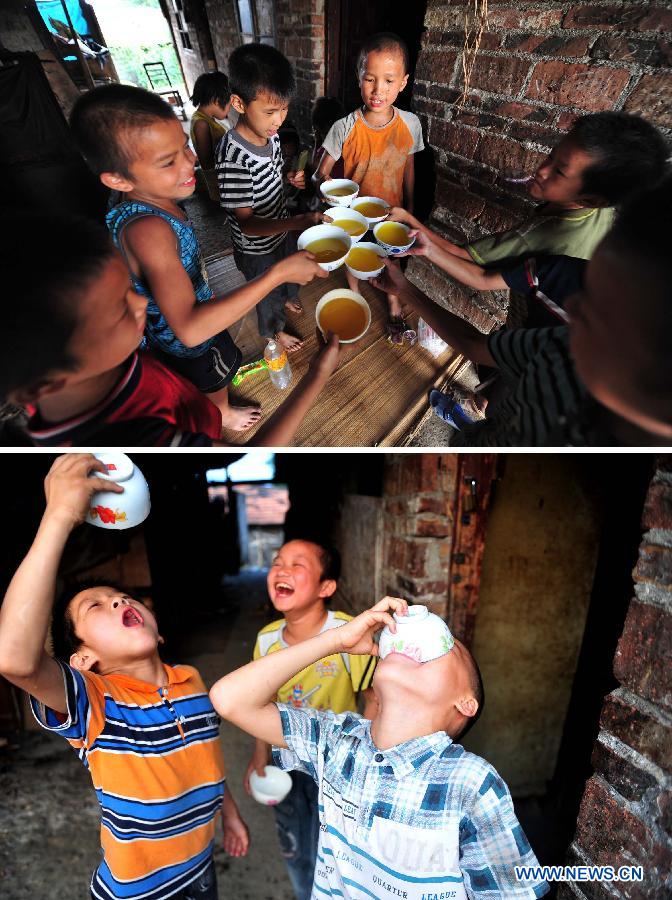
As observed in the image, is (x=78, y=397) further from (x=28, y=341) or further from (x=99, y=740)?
(x=99, y=740)

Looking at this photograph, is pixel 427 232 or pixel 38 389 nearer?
pixel 38 389

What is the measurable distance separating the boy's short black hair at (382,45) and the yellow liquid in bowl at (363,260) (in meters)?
0.22

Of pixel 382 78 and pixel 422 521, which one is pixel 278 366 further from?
pixel 422 521

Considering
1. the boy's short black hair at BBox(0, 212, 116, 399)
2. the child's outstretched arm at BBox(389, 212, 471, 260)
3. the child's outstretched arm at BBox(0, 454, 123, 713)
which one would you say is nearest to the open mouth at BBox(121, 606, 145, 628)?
the child's outstretched arm at BBox(0, 454, 123, 713)

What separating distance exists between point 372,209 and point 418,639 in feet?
2.45

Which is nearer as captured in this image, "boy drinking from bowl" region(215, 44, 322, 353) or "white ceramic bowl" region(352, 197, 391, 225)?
"boy drinking from bowl" region(215, 44, 322, 353)

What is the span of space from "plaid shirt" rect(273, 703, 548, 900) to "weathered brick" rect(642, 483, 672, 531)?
21.6 inches

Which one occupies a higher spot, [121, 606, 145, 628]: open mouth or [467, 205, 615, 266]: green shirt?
[467, 205, 615, 266]: green shirt

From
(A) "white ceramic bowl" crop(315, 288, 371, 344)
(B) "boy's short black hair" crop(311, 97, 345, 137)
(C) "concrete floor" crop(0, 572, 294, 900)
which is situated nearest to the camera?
(B) "boy's short black hair" crop(311, 97, 345, 137)

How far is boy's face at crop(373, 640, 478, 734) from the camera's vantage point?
0.97 metres

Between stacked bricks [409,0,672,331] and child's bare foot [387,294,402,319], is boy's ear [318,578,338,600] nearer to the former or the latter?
child's bare foot [387,294,402,319]

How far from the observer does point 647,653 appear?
1.01 metres

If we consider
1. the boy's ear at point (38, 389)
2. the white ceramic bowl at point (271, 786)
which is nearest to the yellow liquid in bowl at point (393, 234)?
the boy's ear at point (38, 389)

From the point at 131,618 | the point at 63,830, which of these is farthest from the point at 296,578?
the point at 63,830
